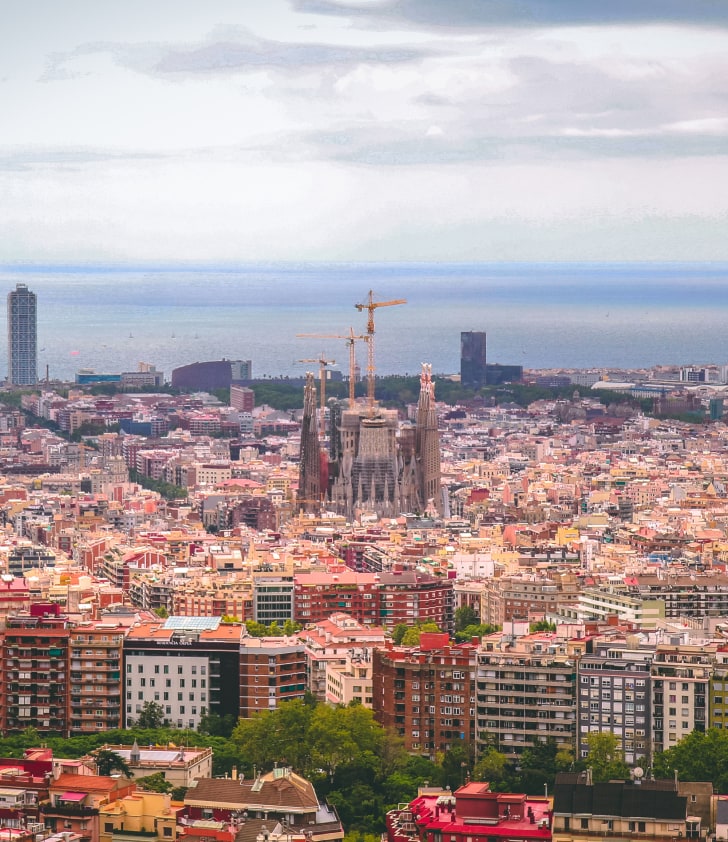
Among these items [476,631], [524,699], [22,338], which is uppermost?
[22,338]

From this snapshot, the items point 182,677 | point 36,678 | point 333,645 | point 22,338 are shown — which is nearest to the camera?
point 36,678

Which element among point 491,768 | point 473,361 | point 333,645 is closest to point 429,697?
point 491,768

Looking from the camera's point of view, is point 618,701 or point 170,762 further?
point 618,701

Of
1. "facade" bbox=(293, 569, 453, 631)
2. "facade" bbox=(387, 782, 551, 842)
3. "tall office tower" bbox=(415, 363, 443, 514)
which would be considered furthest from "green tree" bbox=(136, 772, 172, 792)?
"tall office tower" bbox=(415, 363, 443, 514)

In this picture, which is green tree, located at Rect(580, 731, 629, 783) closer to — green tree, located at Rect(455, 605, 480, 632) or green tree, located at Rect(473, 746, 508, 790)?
green tree, located at Rect(473, 746, 508, 790)

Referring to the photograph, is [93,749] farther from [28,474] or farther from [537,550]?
[28,474]

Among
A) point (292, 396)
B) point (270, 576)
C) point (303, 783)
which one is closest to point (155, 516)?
point (270, 576)

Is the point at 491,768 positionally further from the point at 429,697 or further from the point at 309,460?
the point at 309,460
